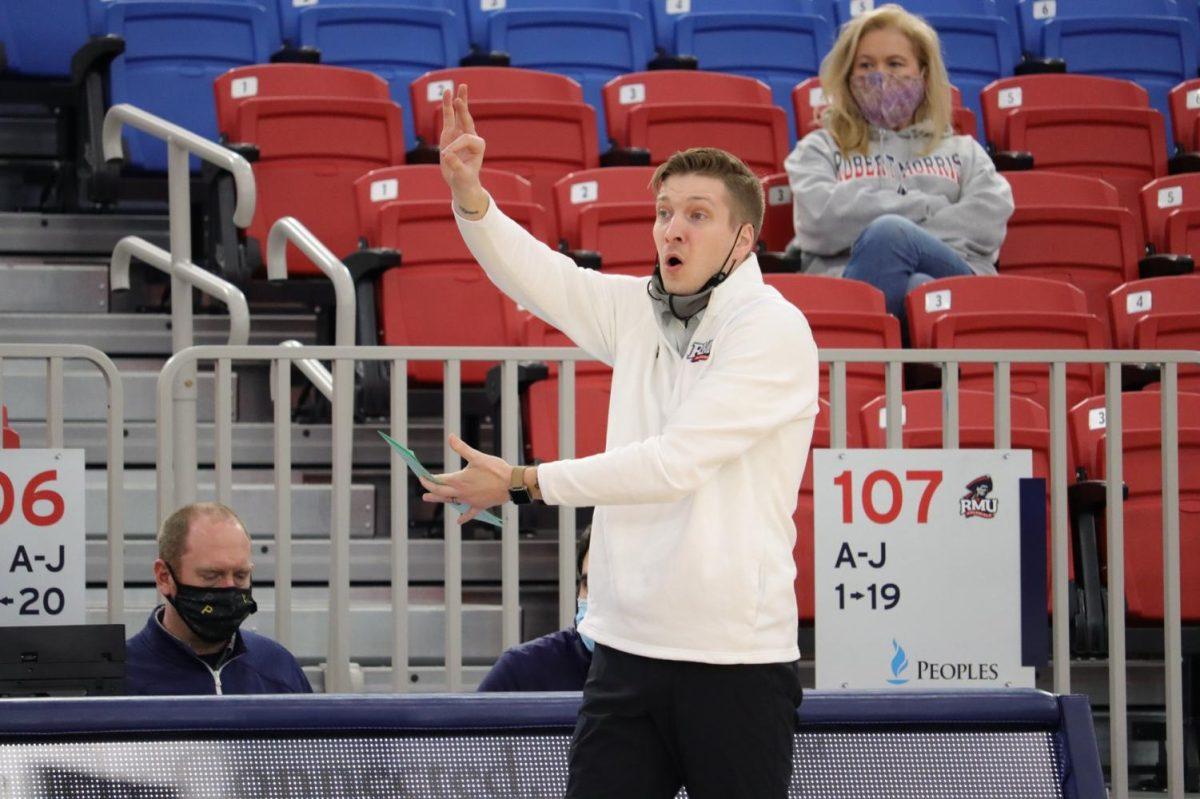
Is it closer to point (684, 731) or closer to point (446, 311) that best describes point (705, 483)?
point (684, 731)

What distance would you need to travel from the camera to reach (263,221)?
6.40 metres

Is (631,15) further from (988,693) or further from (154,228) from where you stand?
(988,693)

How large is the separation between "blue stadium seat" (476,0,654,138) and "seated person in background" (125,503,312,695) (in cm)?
441

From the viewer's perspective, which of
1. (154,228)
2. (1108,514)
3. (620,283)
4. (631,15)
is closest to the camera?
(620,283)

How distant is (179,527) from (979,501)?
70.8 inches

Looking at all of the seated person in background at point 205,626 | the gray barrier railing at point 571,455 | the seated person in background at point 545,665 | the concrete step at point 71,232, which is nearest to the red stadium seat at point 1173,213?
the gray barrier railing at point 571,455

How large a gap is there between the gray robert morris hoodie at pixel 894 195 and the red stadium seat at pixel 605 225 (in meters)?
0.53

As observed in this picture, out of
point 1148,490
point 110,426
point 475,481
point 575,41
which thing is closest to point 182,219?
point 110,426

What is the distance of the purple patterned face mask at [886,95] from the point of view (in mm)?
6184

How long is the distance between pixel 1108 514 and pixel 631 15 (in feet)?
14.5

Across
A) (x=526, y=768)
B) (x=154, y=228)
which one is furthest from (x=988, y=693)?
(x=154, y=228)

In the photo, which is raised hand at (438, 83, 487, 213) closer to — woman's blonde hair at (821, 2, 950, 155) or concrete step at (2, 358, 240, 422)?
concrete step at (2, 358, 240, 422)

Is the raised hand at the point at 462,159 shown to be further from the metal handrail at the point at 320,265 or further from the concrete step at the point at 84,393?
the concrete step at the point at 84,393

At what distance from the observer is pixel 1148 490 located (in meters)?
4.88
